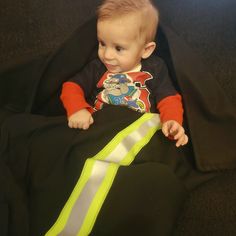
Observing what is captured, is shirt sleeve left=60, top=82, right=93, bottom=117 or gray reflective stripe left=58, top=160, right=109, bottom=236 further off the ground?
shirt sleeve left=60, top=82, right=93, bottom=117

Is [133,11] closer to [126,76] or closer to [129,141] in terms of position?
[126,76]

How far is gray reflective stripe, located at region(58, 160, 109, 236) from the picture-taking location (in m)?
0.77

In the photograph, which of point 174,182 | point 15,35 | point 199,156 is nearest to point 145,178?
point 174,182

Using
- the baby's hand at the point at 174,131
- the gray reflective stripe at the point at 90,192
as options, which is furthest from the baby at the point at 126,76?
the gray reflective stripe at the point at 90,192

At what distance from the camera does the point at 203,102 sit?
0.97 metres

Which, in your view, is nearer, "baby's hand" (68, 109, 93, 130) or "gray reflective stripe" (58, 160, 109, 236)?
"gray reflective stripe" (58, 160, 109, 236)

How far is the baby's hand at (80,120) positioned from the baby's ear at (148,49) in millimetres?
226

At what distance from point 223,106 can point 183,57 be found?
0.16m

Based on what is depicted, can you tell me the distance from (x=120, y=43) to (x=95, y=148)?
0.26m

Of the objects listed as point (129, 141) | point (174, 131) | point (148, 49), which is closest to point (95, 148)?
point (129, 141)

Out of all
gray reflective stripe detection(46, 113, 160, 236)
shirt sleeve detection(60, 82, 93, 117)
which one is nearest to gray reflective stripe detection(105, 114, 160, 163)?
gray reflective stripe detection(46, 113, 160, 236)

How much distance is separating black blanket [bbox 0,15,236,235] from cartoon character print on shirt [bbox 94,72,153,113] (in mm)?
78

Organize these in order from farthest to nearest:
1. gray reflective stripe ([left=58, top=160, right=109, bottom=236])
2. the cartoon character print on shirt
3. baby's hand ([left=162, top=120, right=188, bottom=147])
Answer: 1. the cartoon character print on shirt
2. baby's hand ([left=162, top=120, right=188, bottom=147])
3. gray reflective stripe ([left=58, top=160, right=109, bottom=236])

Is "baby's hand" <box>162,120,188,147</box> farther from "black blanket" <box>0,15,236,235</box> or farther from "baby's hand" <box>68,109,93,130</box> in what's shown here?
"baby's hand" <box>68,109,93,130</box>
